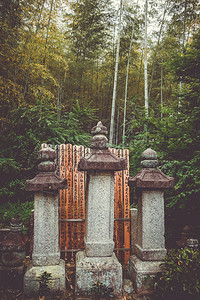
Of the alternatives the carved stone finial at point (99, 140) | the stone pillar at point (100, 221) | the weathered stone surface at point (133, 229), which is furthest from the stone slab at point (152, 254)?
the carved stone finial at point (99, 140)

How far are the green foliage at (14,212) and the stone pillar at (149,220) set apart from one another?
76.8 inches

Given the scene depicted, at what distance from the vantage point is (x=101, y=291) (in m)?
2.02

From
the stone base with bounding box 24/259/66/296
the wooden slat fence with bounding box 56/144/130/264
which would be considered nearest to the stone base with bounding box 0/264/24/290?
the stone base with bounding box 24/259/66/296

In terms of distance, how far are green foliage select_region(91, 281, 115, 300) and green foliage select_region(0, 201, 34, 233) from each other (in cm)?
168

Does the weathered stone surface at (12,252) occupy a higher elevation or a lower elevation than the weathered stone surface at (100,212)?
lower

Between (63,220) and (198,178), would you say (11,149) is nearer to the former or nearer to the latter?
(63,220)

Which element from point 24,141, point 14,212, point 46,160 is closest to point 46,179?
point 46,160

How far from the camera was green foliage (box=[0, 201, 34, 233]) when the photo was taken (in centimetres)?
347

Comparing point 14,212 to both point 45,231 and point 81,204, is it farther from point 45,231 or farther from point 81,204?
point 45,231

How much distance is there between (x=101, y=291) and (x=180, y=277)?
0.80 m

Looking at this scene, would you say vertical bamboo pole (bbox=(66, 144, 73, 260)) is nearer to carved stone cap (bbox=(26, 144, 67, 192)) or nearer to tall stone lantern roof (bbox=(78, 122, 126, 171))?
carved stone cap (bbox=(26, 144, 67, 192))

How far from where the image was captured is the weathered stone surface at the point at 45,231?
7.13 feet

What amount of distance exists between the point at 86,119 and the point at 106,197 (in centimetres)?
381

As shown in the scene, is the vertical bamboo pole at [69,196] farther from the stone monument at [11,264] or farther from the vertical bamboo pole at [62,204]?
the stone monument at [11,264]
